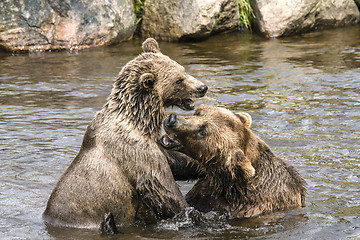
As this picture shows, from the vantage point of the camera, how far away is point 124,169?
258 inches

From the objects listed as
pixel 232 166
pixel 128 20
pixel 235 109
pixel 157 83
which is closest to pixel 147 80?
pixel 157 83

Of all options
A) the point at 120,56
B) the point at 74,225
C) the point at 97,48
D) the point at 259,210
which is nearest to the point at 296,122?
the point at 259,210

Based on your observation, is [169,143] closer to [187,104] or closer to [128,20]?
[187,104]

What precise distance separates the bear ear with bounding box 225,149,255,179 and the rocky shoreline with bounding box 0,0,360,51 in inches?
402

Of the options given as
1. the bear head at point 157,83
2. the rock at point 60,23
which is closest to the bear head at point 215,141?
the bear head at point 157,83

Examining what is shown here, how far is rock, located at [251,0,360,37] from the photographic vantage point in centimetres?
1650

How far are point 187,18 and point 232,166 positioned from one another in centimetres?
1039

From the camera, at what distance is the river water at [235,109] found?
6562mm

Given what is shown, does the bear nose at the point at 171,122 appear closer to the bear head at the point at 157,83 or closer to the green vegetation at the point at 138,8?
the bear head at the point at 157,83

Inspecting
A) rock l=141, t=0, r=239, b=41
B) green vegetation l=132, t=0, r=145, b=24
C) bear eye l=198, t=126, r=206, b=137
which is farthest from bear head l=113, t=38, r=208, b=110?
green vegetation l=132, t=0, r=145, b=24

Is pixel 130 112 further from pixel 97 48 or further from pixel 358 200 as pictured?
pixel 97 48

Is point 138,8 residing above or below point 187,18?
above

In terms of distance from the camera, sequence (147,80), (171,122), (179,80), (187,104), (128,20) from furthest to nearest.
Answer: (128,20) < (187,104) < (179,80) < (147,80) < (171,122)

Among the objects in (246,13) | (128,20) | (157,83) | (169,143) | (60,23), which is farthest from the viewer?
(246,13)
